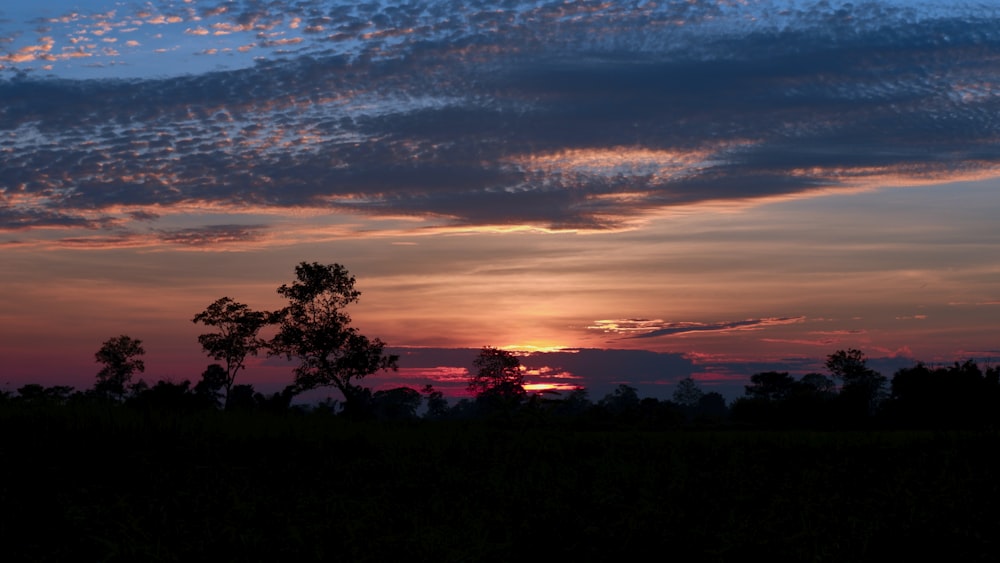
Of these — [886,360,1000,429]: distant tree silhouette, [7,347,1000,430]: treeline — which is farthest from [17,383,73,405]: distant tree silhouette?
[886,360,1000,429]: distant tree silhouette

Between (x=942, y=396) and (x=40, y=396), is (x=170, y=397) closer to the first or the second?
(x=40, y=396)

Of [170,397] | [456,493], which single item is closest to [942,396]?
[456,493]

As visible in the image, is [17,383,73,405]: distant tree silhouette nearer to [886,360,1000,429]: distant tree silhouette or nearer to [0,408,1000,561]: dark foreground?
[0,408,1000,561]: dark foreground

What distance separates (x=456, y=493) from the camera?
1046 cm

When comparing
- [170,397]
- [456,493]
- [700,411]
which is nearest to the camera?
[456,493]

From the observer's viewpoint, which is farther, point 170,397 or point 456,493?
point 170,397

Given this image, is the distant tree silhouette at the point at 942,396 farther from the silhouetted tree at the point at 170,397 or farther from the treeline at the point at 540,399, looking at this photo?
the silhouetted tree at the point at 170,397

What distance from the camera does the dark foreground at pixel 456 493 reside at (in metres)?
8.30

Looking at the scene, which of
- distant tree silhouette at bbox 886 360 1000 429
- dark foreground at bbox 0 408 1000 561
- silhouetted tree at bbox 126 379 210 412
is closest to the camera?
dark foreground at bbox 0 408 1000 561

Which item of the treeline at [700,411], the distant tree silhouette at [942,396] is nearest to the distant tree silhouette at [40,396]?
the treeline at [700,411]

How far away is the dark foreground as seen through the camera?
27.2ft

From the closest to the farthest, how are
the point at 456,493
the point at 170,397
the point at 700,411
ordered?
the point at 456,493 < the point at 170,397 < the point at 700,411

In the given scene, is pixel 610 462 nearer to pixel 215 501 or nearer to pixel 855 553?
pixel 855 553

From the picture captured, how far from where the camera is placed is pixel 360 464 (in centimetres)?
1131
